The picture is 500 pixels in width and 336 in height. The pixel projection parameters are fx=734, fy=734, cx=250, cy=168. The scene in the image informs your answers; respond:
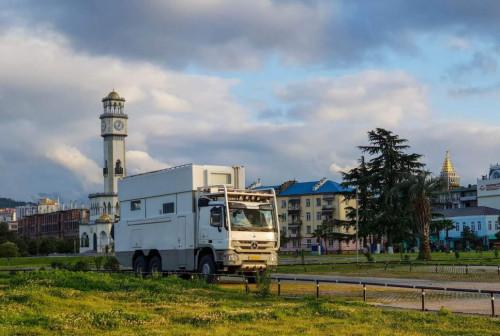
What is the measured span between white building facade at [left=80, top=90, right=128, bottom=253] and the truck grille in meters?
135

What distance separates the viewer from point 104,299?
2145cm

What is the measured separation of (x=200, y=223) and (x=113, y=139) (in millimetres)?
137485

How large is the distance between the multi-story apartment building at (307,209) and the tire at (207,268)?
102039 mm

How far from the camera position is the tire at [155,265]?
3295 cm

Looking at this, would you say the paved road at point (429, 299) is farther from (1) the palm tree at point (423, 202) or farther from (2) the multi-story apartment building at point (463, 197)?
(2) the multi-story apartment building at point (463, 197)

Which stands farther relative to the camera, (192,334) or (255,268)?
(255,268)

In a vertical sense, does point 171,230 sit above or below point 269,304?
above

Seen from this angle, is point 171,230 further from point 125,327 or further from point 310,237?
point 310,237

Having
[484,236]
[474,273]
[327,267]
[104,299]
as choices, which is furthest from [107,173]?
[104,299]

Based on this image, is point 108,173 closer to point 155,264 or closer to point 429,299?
point 155,264

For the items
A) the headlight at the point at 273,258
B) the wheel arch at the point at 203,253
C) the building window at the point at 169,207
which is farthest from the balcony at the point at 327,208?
the headlight at the point at 273,258

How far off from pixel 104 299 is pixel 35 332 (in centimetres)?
694

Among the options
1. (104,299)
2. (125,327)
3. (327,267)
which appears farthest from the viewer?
(327,267)

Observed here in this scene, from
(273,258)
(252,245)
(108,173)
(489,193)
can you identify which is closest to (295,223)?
(489,193)
